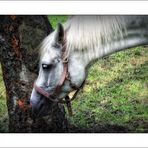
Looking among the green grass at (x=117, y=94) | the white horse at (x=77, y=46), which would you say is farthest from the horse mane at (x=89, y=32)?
the green grass at (x=117, y=94)

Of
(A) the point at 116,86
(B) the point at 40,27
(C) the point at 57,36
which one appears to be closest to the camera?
(C) the point at 57,36

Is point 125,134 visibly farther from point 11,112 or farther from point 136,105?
point 11,112

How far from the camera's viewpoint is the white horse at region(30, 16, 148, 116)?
2.67 metres

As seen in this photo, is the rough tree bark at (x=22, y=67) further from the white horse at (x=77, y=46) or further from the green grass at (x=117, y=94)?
the white horse at (x=77, y=46)

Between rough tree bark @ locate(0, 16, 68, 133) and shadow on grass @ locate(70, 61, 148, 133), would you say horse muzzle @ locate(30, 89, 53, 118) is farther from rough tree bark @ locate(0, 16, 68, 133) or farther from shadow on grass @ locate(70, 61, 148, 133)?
shadow on grass @ locate(70, 61, 148, 133)

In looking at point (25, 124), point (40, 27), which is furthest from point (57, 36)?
point (25, 124)

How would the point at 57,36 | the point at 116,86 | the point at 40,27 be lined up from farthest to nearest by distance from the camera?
the point at 116,86
the point at 40,27
the point at 57,36

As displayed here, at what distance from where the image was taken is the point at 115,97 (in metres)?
3.39

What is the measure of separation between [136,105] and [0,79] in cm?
89

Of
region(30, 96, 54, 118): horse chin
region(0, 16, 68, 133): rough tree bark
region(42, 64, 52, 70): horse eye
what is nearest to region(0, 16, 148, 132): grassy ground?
region(0, 16, 68, 133): rough tree bark

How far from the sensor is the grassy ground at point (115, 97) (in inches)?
132

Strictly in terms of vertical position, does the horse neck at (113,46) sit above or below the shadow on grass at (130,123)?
above

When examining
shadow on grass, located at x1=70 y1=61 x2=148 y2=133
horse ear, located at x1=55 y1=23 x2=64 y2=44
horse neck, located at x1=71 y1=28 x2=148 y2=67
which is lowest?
shadow on grass, located at x1=70 y1=61 x2=148 y2=133
